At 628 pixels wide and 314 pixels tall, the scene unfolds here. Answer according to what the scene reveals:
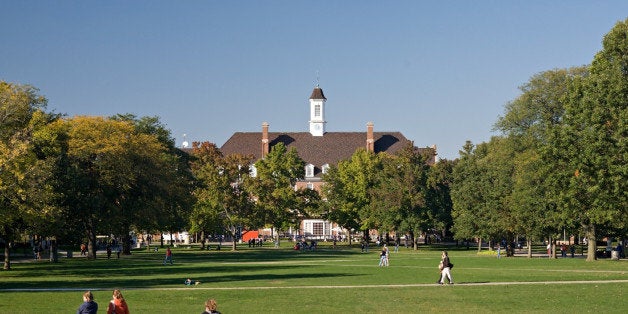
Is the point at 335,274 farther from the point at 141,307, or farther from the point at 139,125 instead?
the point at 139,125

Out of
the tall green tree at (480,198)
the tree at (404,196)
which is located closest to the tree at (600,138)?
the tall green tree at (480,198)

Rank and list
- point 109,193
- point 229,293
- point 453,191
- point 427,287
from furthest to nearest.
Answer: point 453,191
point 109,193
point 427,287
point 229,293

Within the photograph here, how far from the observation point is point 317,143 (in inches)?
7756

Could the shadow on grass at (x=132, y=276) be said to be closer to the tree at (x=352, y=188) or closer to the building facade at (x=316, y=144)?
the tree at (x=352, y=188)

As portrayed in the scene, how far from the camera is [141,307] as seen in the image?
35.9 m

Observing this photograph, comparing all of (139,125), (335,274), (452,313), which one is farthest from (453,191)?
(452,313)

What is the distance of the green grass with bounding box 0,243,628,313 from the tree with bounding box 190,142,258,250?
5372cm

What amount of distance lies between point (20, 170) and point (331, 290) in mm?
21246

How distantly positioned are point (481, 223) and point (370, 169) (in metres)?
41.0

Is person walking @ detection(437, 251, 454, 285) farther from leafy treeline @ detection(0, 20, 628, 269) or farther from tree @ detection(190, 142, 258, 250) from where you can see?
tree @ detection(190, 142, 258, 250)

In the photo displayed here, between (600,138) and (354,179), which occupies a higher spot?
(354,179)

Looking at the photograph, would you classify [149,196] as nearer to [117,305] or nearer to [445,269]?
[445,269]

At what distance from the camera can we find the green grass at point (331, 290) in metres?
35.7

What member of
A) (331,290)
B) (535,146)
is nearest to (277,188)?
(535,146)
